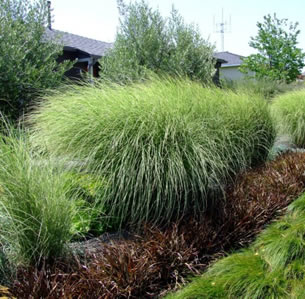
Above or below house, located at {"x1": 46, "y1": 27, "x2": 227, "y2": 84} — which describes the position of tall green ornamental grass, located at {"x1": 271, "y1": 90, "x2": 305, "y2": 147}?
below

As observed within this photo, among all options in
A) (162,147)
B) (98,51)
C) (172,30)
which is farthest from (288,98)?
(98,51)

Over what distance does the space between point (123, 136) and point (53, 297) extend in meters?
1.65

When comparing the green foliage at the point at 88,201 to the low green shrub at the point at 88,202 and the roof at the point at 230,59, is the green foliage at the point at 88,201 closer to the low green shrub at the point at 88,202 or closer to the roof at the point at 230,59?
the low green shrub at the point at 88,202

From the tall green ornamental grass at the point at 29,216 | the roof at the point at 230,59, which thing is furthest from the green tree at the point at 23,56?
the roof at the point at 230,59

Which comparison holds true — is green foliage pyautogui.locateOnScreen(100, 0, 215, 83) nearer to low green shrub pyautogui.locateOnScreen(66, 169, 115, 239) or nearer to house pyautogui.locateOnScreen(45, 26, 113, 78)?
house pyautogui.locateOnScreen(45, 26, 113, 78)

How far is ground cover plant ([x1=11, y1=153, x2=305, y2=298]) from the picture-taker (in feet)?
7.73

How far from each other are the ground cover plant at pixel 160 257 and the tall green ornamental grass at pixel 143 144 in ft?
0.86

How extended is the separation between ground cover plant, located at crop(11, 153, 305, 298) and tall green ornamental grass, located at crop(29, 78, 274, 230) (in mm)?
261

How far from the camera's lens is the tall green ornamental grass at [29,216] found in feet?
8.41

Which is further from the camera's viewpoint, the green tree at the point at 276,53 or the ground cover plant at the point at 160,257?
the green tree at the point at 276,53

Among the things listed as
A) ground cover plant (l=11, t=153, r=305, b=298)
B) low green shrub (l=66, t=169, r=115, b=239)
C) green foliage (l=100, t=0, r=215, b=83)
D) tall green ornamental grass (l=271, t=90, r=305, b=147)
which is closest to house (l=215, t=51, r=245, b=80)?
green foliage (l=100, t=0, r=215, b=83)

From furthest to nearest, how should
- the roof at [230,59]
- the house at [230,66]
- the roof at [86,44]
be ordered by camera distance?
the house at [230,66]
the roof at [230,59]
the roof at [86,44]

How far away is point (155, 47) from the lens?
332 inches

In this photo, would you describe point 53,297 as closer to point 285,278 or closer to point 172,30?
point 285,278
